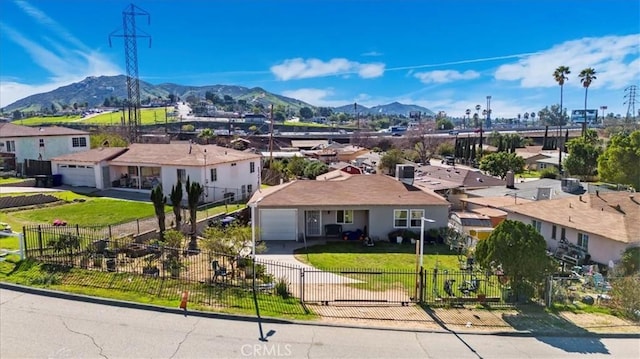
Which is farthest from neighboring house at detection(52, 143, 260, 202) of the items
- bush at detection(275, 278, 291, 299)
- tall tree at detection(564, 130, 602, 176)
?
tall tree at detection(564, 130, 602, 176)

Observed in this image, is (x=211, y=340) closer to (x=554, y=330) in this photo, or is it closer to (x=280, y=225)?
(x=554, y=330)

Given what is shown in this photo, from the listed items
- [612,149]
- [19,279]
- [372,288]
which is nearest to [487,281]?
[372,288]

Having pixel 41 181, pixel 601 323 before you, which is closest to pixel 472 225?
pixel 601 323

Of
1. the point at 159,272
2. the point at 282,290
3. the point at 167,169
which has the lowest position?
the point at 282,290

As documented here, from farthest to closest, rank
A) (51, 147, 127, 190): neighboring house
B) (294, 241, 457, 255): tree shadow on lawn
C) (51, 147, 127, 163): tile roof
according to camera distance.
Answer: (51, 147, 127, 163): tile roof < (51, 147, 127, 190): neighboring house < (294, 241, 457, 255): tree shadow on lawn

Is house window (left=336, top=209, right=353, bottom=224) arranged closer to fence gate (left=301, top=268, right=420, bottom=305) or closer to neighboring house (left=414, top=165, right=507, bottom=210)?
fence gate (left=301, top=268, right=420, bottom=305)

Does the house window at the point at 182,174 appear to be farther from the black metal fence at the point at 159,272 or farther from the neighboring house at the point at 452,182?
the neighboring house at the point at 452,182
